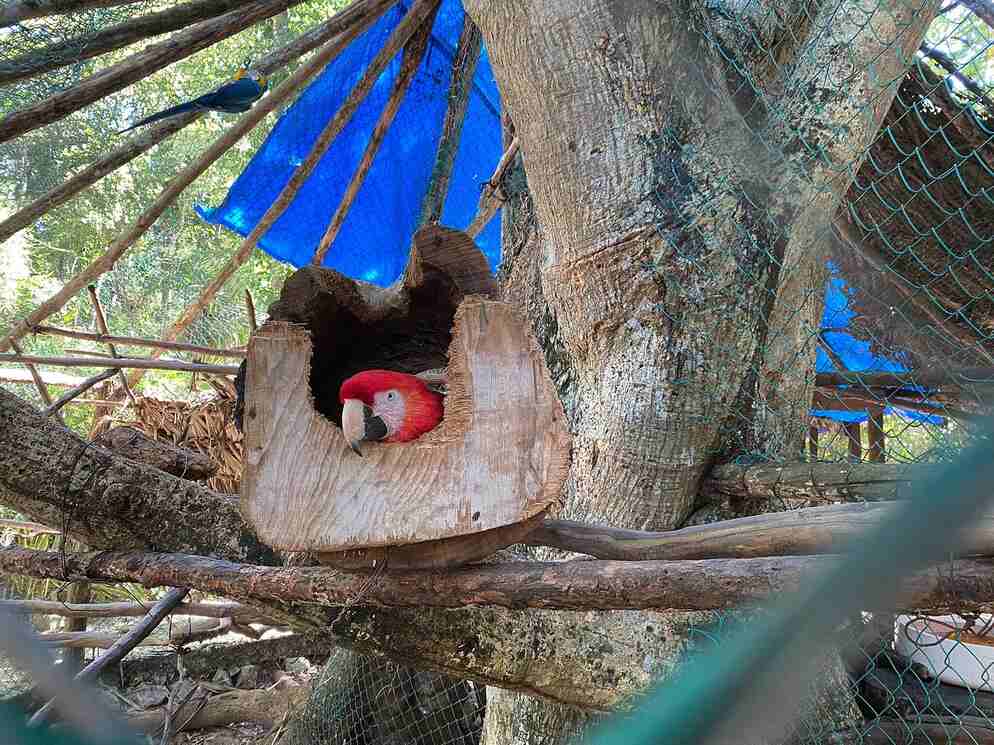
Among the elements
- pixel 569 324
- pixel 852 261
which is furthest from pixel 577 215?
pixel 852 261

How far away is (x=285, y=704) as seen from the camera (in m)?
3.93

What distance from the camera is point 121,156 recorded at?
2559 millimetres

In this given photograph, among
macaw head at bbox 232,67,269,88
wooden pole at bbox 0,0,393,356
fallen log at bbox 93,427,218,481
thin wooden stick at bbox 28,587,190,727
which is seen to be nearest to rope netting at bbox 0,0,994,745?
macaw head at bbox 232,67,269,88

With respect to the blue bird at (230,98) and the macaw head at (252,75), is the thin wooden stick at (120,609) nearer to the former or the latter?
the blue bird at (230,98)

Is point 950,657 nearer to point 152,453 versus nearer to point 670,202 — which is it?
point 670,202

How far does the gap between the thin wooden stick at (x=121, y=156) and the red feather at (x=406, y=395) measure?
5.04 feet

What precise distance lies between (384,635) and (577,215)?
1.02 meters

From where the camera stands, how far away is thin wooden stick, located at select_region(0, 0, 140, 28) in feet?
5.30

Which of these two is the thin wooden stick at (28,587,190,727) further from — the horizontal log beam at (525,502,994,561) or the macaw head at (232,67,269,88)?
the macaw head at (232,67,269,88)

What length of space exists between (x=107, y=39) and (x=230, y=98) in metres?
1.00

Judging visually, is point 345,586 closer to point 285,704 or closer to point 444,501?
point 444,501

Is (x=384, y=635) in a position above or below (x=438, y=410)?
below

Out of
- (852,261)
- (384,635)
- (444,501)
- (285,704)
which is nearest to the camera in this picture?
(444,501)

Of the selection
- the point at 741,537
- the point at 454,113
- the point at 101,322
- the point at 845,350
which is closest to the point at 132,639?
the point at 741,537
